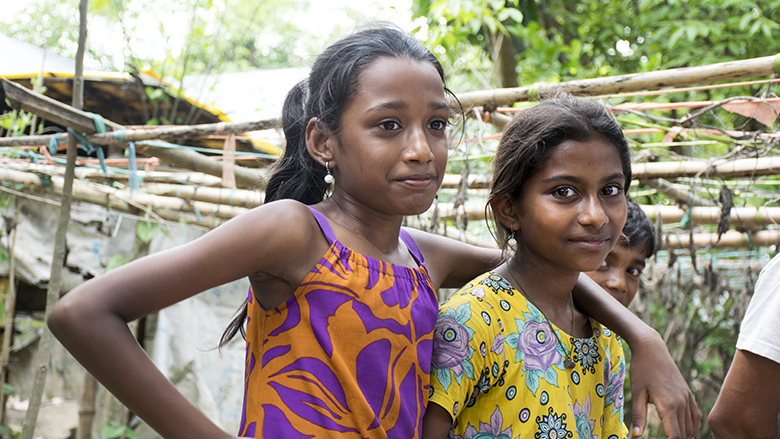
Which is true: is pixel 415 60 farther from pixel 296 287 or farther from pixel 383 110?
pixel 296 287

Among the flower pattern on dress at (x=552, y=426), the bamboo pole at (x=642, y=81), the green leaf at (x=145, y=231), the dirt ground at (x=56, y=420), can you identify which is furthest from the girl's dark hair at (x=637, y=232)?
the dirt ground at (x=56, y=420)

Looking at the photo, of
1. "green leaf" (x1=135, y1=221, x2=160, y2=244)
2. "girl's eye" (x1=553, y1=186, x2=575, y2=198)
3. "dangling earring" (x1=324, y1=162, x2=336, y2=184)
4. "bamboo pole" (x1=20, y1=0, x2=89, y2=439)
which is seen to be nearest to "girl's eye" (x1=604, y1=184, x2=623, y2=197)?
"girl's eye" (x1=553, y1=186, x2=575, y2=198)

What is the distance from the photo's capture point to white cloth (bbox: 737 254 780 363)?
4.89 feet

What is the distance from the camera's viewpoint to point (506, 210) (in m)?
1.62

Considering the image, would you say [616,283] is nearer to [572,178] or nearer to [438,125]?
[572,178]

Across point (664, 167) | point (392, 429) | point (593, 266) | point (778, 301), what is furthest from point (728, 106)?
point (392, 429)

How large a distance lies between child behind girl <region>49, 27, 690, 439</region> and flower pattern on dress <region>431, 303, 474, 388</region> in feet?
0.09

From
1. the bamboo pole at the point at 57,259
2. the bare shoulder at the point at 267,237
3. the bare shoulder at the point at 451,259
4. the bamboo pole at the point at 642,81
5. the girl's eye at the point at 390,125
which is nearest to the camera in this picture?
the bare shoulder at the point at 267,237

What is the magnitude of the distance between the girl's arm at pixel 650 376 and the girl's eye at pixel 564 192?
38 centimetres

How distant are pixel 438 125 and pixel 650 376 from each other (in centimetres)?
82

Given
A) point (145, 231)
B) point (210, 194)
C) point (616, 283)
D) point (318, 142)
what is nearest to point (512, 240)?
point (318, 142)

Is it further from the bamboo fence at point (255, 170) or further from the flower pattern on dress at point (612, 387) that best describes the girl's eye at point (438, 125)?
the flower pattern on dress at point (612, 387)

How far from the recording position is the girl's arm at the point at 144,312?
979mm

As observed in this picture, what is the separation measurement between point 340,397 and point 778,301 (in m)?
1.14
